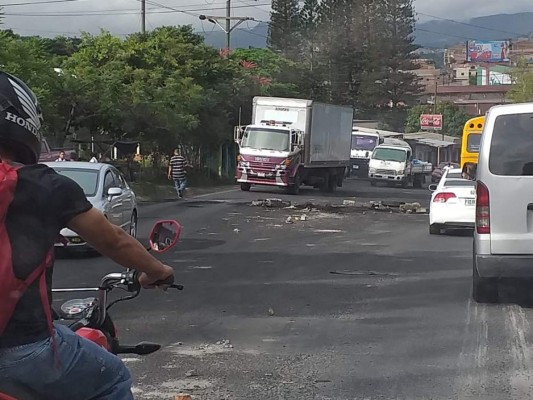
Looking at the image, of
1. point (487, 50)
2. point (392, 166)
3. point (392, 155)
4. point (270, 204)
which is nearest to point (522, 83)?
point (392, 155)

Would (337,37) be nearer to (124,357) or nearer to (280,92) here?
(280,92)

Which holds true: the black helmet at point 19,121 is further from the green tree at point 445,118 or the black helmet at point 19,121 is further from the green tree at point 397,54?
the green tree at point 445,118

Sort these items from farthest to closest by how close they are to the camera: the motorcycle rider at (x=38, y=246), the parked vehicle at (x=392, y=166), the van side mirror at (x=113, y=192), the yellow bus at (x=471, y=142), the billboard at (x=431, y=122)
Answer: the billboard at (x=431, y=122), the parked vehicle at (x=392, y=166), the yellow bus at (x=471, y=142), the van side mirror at (x=113, y=192), the motorcycle rider at (x=38, y=246)

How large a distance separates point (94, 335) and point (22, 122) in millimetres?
858

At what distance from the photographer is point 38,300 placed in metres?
3.06

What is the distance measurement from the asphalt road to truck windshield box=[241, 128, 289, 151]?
18633 millimetres

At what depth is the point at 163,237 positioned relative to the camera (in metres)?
3.73

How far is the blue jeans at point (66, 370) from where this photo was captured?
3016 mm

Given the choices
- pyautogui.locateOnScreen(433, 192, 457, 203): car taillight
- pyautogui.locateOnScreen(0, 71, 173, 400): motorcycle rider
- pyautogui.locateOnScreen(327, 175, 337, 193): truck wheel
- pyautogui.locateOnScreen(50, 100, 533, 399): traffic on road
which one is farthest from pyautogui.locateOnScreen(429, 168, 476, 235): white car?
pyautogui.locateOnScreen(327, 175, 337, 193): truck wheel

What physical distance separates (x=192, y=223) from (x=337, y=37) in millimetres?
57939

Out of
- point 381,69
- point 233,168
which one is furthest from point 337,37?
point 233,168

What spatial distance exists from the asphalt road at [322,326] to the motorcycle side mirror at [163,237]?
2.95 meters

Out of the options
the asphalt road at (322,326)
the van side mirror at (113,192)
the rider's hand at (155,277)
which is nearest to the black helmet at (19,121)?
the rider's hand at (155,277)

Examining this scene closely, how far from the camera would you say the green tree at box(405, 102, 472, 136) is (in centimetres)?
11475
